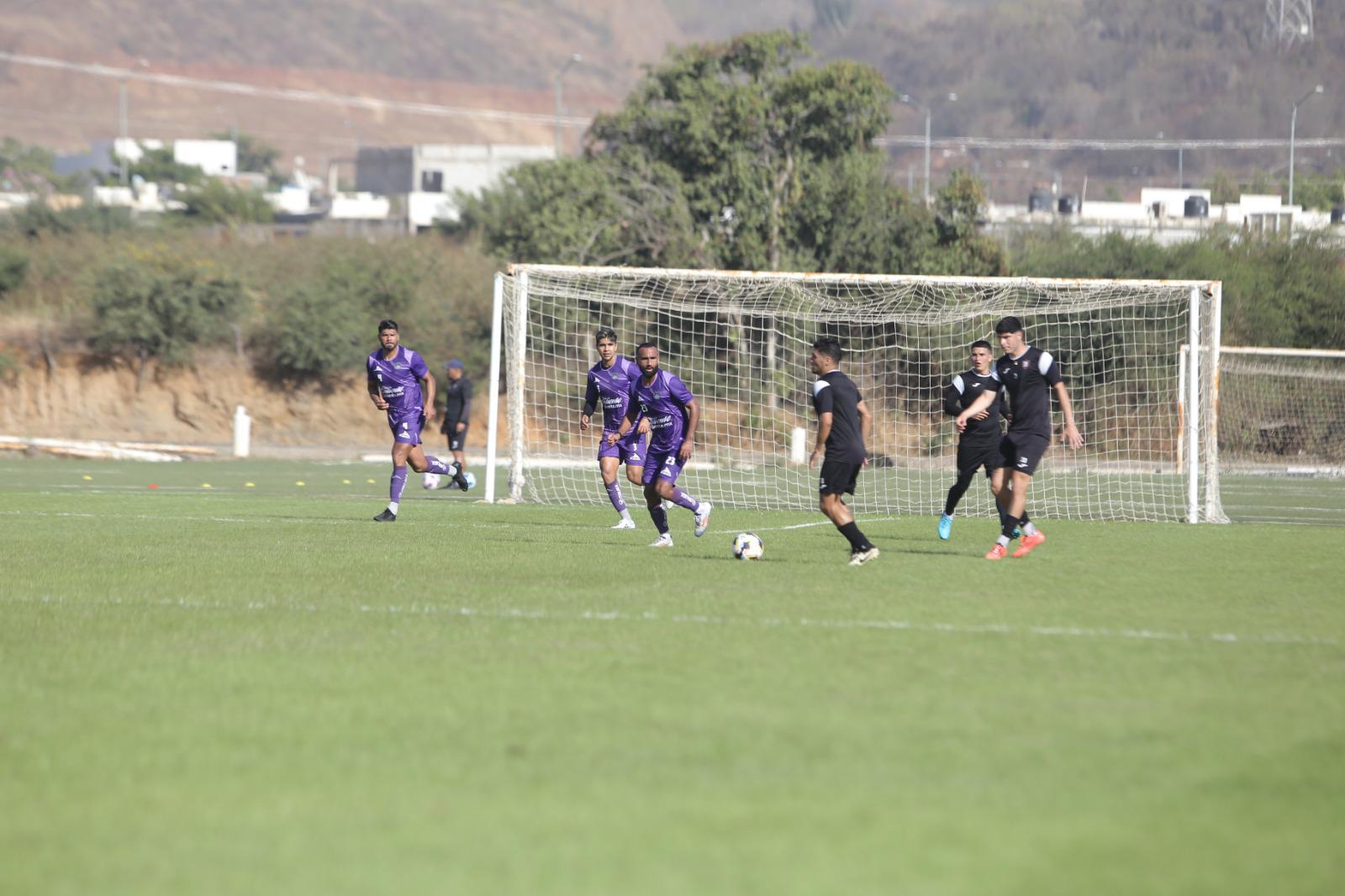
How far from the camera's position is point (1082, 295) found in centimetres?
2277

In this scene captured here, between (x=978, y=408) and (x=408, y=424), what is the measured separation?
20.9 feet

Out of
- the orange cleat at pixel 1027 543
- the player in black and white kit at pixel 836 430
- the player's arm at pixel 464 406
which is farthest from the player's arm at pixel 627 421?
the player's arm at pixel 464 406

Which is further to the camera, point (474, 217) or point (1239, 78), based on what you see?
point (1239, 78)

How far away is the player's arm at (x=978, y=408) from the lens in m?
13.3

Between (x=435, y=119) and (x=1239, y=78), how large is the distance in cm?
8724

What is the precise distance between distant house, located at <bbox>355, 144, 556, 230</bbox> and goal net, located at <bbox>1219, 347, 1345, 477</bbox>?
209 ft

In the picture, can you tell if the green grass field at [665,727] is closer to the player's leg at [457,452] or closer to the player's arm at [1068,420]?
the player's arm at [1068,420]

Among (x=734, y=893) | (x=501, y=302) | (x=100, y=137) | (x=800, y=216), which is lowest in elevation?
(x=734, y=893)

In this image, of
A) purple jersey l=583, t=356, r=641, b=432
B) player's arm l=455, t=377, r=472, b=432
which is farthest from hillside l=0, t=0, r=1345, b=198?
purple jersey l=583, t=356, r=641, b=432

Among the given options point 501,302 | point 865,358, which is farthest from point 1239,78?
point 501,302

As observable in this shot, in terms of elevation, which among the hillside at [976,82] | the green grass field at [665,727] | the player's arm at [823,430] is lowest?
the green grass field at [665,727]

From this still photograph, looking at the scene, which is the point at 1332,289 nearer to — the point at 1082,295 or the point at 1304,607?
the point at 1082,295

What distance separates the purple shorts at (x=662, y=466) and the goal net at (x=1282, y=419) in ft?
67.0

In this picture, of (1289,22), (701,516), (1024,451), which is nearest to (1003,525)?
(1024,451)
